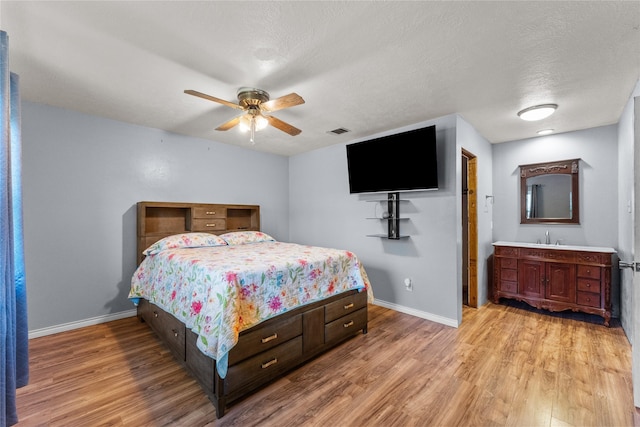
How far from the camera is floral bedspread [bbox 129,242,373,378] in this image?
72.9 inches

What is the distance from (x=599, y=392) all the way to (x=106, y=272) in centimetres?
486

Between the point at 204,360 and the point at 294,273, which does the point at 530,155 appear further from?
the point at 204,360

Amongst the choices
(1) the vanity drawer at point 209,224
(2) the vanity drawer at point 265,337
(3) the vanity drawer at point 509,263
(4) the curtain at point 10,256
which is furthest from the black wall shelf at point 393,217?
(4) the curtain at point 10,256

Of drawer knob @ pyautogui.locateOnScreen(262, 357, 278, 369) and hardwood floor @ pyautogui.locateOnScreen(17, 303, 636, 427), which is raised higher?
drawer knob @ pyautogui.locateOnScreen(262, 357, 278, 369)

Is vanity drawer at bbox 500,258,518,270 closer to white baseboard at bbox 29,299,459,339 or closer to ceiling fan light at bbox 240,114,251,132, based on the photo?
white baseboard at bbox 29,299,459,339

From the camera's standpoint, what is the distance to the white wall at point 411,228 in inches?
127

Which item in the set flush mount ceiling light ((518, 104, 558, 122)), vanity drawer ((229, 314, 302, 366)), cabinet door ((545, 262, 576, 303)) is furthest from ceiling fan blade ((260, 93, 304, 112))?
cabinet door ((545, 262, 576, 303))

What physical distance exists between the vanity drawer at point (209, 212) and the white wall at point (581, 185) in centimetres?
436

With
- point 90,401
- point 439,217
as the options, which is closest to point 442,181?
point 439,217

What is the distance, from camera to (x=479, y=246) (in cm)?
386

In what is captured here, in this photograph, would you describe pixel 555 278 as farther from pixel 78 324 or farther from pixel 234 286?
pixel 78 324

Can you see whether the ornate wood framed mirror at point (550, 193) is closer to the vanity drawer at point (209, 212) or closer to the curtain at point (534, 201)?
the curtain at point (534, 201)

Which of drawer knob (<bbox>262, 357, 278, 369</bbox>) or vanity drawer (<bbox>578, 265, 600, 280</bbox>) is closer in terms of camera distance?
drawer knob (<bbox>262, 357, 278, 369</bbox>)

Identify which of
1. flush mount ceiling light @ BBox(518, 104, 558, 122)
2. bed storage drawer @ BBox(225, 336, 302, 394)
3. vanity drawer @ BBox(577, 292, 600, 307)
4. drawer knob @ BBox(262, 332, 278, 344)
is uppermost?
flush mount ceiling light @ BBox(518, 104, 558, 122)
